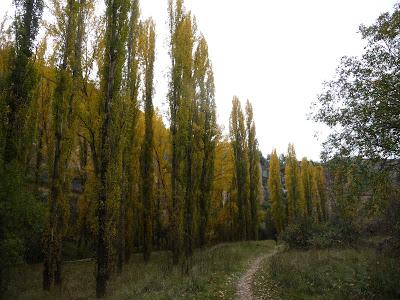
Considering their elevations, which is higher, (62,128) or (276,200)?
(62,128)

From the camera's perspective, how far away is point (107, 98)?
33.8 feet

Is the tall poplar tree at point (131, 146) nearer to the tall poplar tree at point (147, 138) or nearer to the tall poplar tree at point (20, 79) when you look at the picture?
the tall poplar tree at point (147, 138)

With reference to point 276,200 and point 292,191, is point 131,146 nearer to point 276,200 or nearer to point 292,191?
point 276,200

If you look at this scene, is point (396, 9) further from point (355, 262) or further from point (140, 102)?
point (140, 102)

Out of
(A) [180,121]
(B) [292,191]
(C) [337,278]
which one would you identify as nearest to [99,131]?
(A) [180,121]

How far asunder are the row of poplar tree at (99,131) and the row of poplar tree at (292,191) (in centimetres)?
2126

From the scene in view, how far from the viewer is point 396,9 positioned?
792 cm

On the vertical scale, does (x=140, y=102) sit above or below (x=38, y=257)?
above

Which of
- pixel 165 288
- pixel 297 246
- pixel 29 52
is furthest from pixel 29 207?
pixel 297 246

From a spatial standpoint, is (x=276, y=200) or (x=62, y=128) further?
(x=276, y=200)

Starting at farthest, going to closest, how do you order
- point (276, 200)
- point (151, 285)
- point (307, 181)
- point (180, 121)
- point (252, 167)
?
point (307, 181) → point (276, 200) → point (252, 167) → point (180, 121) → point (151, 285)

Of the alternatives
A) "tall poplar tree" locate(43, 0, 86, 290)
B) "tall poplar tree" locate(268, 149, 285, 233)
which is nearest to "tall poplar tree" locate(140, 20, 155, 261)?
"tall poplar tree" locate(43, 0, 86, 290)

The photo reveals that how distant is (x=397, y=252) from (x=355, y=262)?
1608 mm

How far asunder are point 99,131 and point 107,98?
3.98 ft
